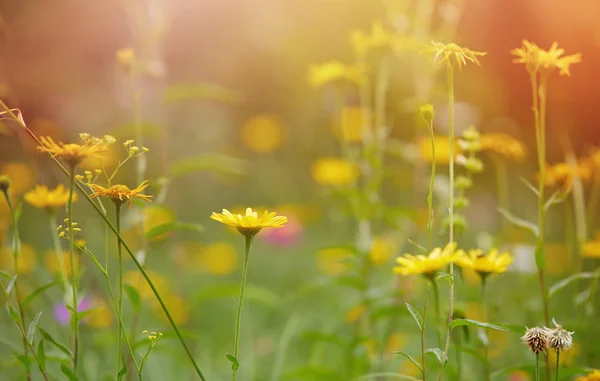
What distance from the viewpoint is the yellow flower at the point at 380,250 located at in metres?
1.21

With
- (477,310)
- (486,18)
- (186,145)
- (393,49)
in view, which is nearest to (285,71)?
(186,145)

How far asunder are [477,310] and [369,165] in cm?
64

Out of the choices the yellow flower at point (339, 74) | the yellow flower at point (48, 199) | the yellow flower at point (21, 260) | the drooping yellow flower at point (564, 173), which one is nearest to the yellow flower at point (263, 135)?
the yellow flower at point (21, 260)

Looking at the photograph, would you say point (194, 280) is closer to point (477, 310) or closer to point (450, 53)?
point (477, 310)

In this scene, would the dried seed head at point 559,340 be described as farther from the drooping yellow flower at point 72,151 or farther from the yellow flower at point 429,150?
the yellow flower at point 429,150

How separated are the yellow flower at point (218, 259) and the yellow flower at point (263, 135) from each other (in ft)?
2.25

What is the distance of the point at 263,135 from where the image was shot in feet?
8.96

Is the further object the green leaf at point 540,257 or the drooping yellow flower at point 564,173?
the drooping yellow flower at point 564,173

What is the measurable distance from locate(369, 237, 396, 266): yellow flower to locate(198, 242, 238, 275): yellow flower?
651 mm

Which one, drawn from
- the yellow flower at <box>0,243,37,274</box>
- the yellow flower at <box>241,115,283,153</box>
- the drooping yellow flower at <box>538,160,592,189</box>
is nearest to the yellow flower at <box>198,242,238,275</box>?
the yellow flower at <box>0,243,37,274</box>

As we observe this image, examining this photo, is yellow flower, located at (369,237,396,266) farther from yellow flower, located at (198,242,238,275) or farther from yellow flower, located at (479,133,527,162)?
yellow flower, located at (198,242,238,275)

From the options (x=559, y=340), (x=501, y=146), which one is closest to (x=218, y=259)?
(x=501, y=146)

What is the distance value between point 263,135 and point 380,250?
1499mm

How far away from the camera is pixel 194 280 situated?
92.5 inches
